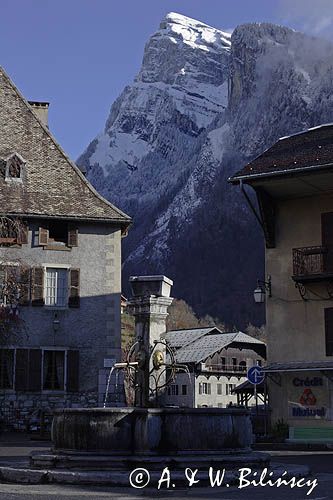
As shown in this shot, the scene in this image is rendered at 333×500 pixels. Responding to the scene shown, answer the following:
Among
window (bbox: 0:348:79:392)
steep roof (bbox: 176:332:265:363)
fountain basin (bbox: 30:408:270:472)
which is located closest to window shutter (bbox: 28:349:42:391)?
window (bbox: 0:348:79:392)

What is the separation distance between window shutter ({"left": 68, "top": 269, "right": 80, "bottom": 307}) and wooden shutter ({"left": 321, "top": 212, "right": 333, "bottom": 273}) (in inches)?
343

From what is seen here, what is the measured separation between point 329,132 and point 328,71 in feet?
514

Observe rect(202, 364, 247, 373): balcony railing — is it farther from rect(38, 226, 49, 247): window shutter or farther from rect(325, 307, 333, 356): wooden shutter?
rect(325, 307, 333, 356): wooden shutter

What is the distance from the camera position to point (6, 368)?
102 ft

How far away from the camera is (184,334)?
80.9m

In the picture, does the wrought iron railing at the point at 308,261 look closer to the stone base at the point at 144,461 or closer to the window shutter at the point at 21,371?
the window shutter at the point at 21,371

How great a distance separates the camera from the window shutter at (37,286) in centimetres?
3162

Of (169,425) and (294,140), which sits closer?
(169,425)

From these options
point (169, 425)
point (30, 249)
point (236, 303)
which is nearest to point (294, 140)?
point (30, 249)

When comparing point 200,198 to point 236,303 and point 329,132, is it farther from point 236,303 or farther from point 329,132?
point 329,132

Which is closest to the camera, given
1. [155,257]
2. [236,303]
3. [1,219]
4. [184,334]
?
[1,219]

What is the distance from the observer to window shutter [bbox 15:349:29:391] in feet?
102

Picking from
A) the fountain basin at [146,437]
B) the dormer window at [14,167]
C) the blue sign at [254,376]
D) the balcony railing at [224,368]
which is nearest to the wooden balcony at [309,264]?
the blue sign at [254,376]

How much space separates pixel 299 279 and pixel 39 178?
10.6m
